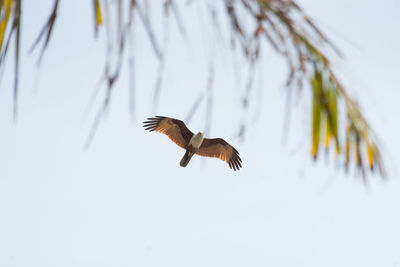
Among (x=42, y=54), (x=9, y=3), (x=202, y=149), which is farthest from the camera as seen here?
(x=202, y=149)

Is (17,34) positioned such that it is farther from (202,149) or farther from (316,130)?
(202,149)

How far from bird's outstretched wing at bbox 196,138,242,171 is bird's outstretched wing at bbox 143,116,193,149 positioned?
485 mm

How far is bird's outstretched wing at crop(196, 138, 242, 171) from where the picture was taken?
14.6 metres

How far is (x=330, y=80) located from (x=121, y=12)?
77 centimetres

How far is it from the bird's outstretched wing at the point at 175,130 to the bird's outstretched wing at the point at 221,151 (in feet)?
1.59

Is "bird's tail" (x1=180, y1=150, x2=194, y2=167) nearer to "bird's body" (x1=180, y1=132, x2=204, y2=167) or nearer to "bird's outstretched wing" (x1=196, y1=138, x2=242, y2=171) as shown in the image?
"bird's body" (x1=180, y1=132, x2=204, y2=167)

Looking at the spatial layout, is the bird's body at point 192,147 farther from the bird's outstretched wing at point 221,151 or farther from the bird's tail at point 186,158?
the bird's outstretched wing at point 221,151

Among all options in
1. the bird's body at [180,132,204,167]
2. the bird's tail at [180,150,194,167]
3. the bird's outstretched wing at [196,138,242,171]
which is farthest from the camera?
the bird's outstretched wing at [196,138,242,171]

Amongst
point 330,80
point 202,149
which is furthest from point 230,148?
point 330,80

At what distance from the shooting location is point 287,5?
2037mm

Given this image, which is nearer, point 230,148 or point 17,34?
point 17,34

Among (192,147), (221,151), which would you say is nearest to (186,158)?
(192,147)

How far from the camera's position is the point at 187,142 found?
46.3 feet

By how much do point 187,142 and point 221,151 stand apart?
1210mm
